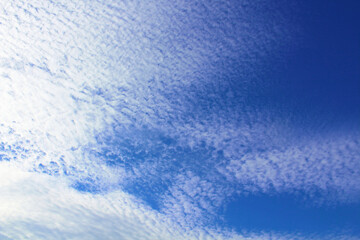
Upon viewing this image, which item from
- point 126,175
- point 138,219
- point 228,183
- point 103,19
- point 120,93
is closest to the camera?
point 103,19

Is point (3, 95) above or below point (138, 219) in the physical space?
above

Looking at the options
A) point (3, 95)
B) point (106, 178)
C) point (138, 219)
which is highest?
point (3, 95)

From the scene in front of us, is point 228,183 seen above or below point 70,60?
Result: below

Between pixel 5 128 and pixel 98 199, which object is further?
pixel 98 199

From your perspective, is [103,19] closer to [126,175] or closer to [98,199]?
[126,175]

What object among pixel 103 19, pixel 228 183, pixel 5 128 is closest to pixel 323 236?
pixel 228 183

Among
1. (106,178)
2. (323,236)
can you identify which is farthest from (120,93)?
(323,236)

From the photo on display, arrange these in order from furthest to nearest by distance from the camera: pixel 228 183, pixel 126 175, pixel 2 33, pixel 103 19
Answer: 1. pixel 126 175
2. pixel 228 183
3. pixel 2 33
4. pixel 103 19

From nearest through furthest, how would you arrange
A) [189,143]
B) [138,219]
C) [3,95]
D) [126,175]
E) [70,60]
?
[70,60] → [3,95] → [189,143] → [126,175] → [138,219]

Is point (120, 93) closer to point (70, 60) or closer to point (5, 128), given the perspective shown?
point (70, 60)

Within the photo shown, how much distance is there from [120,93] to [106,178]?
18.7 feet

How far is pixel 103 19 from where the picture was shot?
223 inches

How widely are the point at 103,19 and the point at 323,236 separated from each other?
16370 millimetres

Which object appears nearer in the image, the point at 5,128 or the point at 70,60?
the point at 70,60
